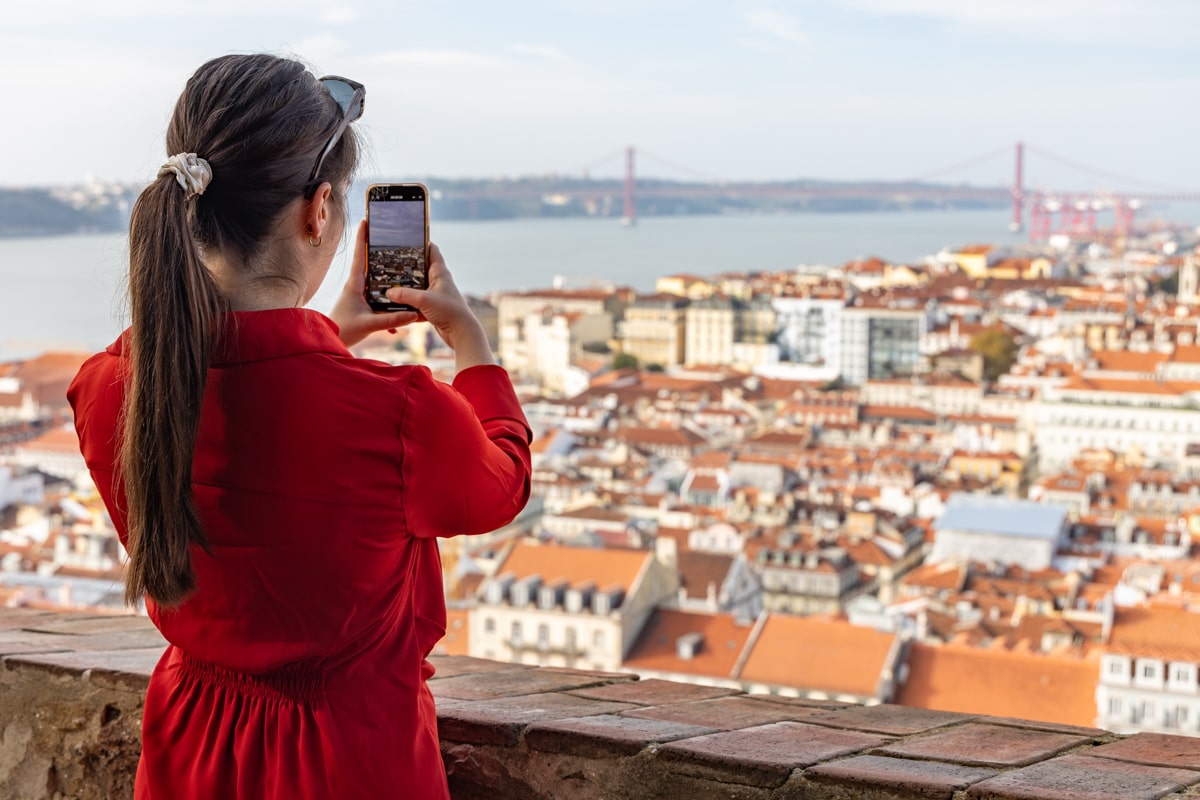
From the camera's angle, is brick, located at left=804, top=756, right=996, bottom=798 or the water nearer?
brick, located at left=804, top=756, right=996, bottom=798

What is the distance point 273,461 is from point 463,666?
0.50m

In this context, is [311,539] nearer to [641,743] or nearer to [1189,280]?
[641,743]

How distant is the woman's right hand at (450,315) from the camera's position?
79 cm

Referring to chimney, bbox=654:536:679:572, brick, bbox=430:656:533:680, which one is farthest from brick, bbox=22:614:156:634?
chimney, bbox=654:536:679:572

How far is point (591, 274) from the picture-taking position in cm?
5619

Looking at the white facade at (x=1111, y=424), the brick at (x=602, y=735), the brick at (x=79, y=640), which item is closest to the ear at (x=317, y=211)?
the brick at (x=602, y=735)

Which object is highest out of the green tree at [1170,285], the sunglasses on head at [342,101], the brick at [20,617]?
the sunglasses on head at [342,101]

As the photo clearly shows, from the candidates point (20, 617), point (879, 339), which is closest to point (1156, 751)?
point (20, 617)

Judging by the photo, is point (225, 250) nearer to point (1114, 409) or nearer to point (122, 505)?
point (122, 505)

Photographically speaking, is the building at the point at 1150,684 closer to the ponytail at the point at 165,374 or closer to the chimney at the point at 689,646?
the chimney at the point at 689,646

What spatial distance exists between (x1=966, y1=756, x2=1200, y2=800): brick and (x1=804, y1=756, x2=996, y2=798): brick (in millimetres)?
13

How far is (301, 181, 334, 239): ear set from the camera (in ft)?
2.36

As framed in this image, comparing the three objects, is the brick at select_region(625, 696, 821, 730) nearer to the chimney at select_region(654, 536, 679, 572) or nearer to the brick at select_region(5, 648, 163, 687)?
the brick at select_region(5, 648, 163, 687)

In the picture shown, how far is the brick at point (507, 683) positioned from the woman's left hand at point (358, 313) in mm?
293
